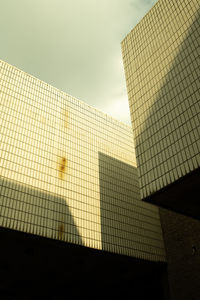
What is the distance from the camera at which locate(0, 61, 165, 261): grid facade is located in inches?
841

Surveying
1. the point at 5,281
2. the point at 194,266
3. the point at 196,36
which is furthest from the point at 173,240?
the point at 196,36

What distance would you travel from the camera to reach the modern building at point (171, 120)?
18.0 m

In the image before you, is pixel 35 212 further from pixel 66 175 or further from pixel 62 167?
pixel 62 167

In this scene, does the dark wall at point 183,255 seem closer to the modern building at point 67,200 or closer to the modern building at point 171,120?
the modern building at point 171,120

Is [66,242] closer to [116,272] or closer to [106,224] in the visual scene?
[106,224]

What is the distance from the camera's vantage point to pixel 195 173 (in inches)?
666

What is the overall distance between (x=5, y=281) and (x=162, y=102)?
17300mm

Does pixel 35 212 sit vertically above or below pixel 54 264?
above

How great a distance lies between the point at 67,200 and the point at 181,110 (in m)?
9.88

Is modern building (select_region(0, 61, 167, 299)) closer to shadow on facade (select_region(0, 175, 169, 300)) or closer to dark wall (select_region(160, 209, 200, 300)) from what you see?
shadow on facade (select_region(0, 175, 169, 300))

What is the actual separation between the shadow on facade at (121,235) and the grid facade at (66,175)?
9 centimetres

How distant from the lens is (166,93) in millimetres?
20375

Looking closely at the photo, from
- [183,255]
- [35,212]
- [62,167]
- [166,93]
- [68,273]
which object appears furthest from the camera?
[68,273]

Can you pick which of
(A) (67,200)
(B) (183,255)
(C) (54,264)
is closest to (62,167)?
(A) (67,200)
